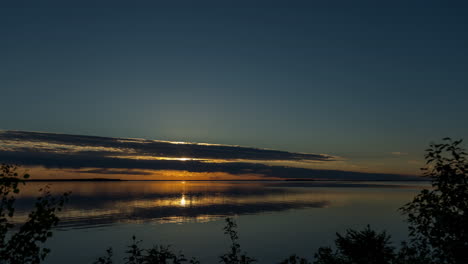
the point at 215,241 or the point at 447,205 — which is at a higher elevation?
the point at 447,205

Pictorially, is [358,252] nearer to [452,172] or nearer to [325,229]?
[452,172]

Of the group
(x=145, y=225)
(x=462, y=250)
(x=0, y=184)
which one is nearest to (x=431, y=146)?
(x=462, y=250)

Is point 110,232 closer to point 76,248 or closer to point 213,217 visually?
point 76,248

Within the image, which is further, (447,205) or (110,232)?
(110,232)

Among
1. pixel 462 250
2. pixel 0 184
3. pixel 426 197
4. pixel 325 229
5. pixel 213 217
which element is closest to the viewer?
pixel 0 184

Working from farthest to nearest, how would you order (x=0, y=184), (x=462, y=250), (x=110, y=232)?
(x=110, y=232) → (x=462, y=250) → (x=0, y=184)

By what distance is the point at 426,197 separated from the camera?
1376 cm

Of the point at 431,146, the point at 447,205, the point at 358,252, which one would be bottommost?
the point at 358,252

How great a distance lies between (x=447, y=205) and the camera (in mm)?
13211

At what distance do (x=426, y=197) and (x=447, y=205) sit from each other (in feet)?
2.39

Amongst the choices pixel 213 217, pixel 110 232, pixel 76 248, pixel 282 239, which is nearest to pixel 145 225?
pixel 110 232

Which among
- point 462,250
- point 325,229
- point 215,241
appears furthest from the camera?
point 325,229

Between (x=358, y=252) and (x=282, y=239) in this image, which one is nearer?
(x=358, y=252)

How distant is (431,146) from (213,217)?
258 ft
